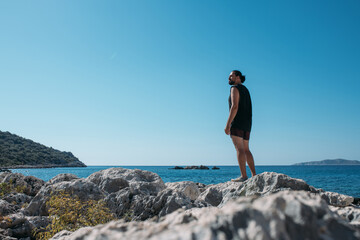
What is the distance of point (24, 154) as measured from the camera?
11050 centimetres

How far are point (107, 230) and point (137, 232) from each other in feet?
0.70

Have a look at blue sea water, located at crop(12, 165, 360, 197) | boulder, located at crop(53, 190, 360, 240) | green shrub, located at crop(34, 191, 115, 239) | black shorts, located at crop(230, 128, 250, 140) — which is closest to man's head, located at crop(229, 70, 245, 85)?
black shorts, located at crop(230, 128, 250, 140)

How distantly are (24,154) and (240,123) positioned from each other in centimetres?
12000

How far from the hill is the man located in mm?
99429

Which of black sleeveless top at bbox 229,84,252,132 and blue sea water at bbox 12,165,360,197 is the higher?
black sleeveless top at bbox 229,84,252,132

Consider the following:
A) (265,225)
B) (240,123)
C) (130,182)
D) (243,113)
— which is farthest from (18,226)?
(265,225)

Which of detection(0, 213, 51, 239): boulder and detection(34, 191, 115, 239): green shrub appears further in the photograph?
detection(0, 213, 51, 239): boulder

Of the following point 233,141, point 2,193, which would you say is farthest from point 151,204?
point 2,193

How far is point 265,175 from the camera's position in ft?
17.9

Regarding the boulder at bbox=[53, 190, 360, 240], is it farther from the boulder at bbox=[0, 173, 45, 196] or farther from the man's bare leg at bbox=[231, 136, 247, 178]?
the boulder at bbox=[0, 173, 45, 196]

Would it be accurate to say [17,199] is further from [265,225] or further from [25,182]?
[265,225]

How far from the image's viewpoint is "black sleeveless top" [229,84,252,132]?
6965 mm

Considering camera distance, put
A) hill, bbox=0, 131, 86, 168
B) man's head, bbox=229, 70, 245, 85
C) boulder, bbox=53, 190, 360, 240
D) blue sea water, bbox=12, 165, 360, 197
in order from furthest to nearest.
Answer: hill, bbox=0, 131, 86, 168 < blue sea water, bbox=12, 165, 360, 197 < man's head, bbox=229, 70, 245, 85 < boulder, bbox=53, 190, 360, 240

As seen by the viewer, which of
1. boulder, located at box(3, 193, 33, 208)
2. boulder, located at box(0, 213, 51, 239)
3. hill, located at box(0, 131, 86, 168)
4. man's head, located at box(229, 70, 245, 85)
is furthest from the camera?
hill, located at box(0, 131, 86, 168)
